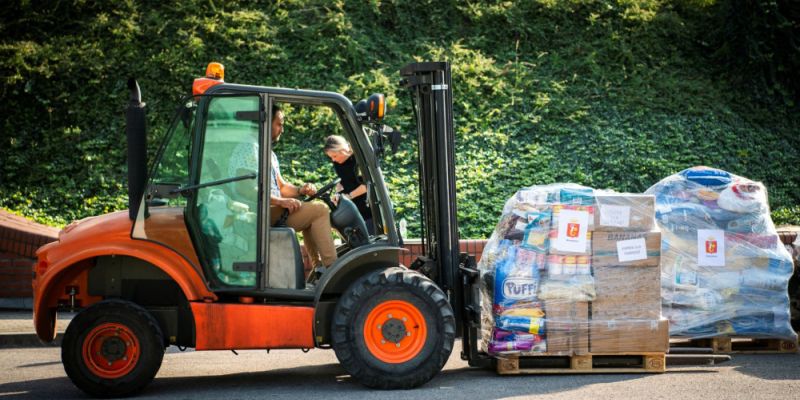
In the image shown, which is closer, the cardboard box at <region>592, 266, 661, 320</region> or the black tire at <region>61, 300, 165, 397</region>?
the black tire at <region>61, 300, 165, 397</region>

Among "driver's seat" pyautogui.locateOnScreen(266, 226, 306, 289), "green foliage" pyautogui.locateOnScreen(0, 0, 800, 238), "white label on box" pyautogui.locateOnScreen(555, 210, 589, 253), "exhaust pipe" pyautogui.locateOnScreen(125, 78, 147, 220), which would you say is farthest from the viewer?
"green foliage" pyautogui.locateOnScreen(0, 0, 800, 238)

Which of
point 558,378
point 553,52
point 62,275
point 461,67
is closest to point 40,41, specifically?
point 461,67

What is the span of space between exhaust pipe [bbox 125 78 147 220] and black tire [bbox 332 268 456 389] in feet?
5.39

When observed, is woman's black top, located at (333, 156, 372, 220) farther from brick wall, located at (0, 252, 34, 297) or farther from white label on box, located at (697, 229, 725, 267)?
brick wall, located at (0, 252, 34, 297)

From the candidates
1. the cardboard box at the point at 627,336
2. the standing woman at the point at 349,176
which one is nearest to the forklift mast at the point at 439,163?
the standing woman at the point at 349,176

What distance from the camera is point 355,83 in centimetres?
1446

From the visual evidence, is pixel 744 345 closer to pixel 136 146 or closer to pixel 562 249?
pixel 562 249

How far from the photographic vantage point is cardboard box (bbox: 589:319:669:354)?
265 inches

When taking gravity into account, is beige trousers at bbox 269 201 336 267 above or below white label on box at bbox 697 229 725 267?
above

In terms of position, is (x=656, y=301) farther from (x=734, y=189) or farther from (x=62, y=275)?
(x=62, y=275)

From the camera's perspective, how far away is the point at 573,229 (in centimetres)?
679

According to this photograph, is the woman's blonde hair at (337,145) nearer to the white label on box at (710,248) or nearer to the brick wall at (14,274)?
the white label on box at (710,248)

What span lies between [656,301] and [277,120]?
10.4 feet

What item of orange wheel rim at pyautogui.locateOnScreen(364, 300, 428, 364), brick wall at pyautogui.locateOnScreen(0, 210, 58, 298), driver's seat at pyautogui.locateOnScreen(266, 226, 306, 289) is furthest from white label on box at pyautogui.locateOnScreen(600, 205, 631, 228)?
brick wall at pyautogui.locateOnScreen(0, 210, 58, 298)
